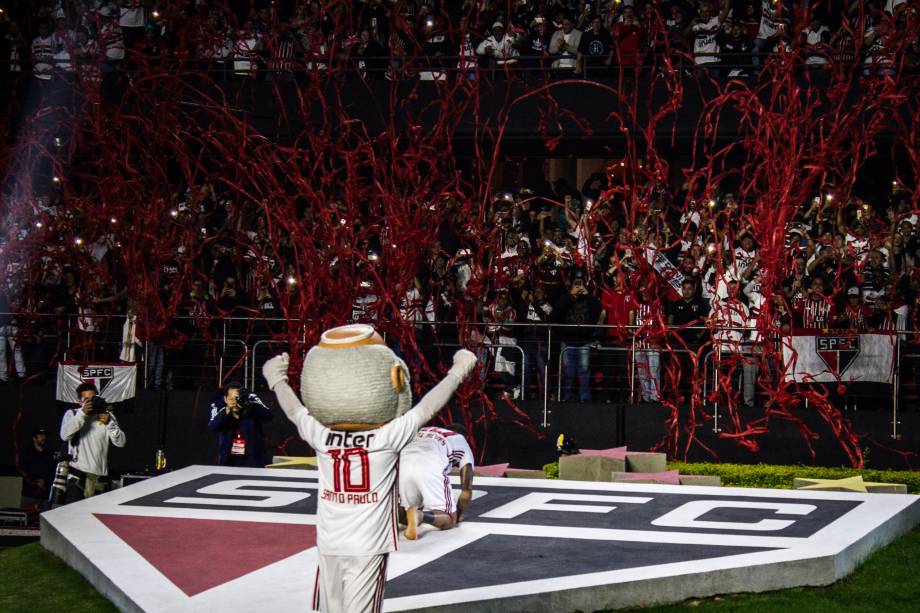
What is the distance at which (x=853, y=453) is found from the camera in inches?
517

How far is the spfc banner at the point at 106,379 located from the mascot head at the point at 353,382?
8722 mm

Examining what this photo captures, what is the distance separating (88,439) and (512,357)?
14.1 ft

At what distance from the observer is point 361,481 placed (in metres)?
5.98

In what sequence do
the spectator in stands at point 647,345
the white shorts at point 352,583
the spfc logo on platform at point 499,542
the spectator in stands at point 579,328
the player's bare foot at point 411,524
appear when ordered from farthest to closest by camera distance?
the spectator in stands at point 579,328, the spectator in stands at point 647,345, the player's bare foot at point 411,524, the spfc logo on platform at point 499,542, the white shorts at point 352,583

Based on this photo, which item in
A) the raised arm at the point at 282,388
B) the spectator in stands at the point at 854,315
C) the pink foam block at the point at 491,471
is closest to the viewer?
the raised arm at the point at 282,388

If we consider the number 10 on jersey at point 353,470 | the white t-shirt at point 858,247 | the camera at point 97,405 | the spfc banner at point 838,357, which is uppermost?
the white t-shirt at point 858,247

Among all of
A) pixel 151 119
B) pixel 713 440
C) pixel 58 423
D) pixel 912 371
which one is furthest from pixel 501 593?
pixel 151 119

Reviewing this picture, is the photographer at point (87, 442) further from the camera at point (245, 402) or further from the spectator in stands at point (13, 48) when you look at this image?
the spectator in stands at point (13, 48)

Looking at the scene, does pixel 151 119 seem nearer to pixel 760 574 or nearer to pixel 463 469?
pixel 463 469

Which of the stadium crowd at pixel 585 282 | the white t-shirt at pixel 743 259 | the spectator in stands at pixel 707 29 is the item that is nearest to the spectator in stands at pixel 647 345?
the stadium crowd at pixel 585 282

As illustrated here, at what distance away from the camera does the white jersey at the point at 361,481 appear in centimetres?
591

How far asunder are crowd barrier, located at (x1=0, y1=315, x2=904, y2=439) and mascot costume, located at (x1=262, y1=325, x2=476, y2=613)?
7317mm

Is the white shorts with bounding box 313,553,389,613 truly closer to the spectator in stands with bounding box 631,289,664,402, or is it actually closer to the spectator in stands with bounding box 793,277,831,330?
the spectator in stands with bounding box 631,289,664,402

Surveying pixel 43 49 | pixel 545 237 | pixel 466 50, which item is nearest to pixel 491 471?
pixel 545 237
